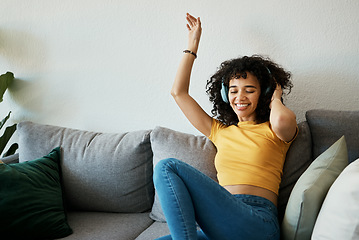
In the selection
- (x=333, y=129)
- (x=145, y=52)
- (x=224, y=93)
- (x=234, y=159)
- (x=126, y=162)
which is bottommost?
(x=126, y=162)

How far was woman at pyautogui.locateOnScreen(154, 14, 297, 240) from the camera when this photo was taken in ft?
3.98

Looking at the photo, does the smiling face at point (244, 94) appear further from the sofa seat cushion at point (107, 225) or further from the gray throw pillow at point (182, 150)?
the sofa seat cushion at point (107, 225)

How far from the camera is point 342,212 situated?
951 millimetres

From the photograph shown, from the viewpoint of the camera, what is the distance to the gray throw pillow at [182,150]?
1601 millimetres

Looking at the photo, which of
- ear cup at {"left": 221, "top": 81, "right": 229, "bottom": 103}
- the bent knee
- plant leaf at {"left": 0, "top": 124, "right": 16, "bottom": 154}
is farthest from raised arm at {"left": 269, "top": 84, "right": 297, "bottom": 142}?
plant leaf at {"left": 0, "top": 124, "right": 16, "bottom": 154}

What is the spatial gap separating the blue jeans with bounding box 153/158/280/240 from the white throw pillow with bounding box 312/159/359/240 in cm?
23

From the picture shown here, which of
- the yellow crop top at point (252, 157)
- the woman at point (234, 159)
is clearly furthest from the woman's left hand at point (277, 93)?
the yellow crop top at point (252, 157)

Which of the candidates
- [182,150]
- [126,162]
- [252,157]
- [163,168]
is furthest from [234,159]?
[126,162]

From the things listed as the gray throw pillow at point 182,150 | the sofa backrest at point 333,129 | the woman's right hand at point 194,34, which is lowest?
the gray throw pillow at point 182,150

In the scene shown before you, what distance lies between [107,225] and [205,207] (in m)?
0.61

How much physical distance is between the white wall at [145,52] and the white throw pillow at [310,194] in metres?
0.51

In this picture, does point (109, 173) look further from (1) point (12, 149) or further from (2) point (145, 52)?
(1) point (12, 149)

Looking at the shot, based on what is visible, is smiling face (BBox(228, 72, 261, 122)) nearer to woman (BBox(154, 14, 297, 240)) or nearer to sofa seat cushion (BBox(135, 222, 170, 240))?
woman (BBox(154, 14, 297, 240))

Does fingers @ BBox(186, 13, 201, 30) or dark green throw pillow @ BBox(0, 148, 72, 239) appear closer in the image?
dark green throw pillow @ BBox(0, 148, 72, 239)
